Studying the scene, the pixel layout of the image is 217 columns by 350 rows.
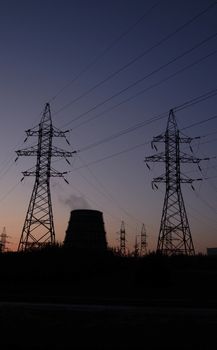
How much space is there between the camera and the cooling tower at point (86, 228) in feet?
196

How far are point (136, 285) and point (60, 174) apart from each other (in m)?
20.9

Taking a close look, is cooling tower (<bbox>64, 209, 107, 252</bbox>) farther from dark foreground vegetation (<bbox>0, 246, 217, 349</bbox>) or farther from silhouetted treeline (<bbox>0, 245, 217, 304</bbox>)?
silhouetted treeline (<bbox>0, 245, 217, 304</bbox>)

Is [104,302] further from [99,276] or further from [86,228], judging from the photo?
[86,228]

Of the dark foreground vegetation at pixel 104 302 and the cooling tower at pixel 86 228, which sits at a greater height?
the cooling tower at pixel 86 228

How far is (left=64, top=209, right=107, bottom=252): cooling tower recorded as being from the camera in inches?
2350

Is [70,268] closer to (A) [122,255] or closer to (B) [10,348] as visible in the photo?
(A) [122,255]

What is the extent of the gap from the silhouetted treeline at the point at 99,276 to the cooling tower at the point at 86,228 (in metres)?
12.4

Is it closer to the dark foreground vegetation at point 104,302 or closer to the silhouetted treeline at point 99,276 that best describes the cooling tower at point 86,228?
the dark foreground vegetation at point 104,302

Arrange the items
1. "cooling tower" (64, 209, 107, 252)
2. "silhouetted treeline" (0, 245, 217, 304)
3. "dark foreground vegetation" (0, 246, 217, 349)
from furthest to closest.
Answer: "cooling tower" (64, 209, 107, 252)
"silhouetted treeline" (0, 245, 217, 304)
"dark foreground vegetation" (0, 246, 217, 349)

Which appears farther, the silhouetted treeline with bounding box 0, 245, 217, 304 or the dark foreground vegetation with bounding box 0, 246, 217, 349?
the silhouetted treeline with bounding box 0, 245, 217, 304

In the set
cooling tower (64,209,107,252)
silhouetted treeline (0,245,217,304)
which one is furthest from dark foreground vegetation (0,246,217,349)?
cooling tower (64,209,107,252)

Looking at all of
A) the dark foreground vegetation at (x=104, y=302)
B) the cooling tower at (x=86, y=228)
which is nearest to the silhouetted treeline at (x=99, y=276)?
the dark foreground vegetation at (x=104, y=302)

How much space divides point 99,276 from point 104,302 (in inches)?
584

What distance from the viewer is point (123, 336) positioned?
1645cm
